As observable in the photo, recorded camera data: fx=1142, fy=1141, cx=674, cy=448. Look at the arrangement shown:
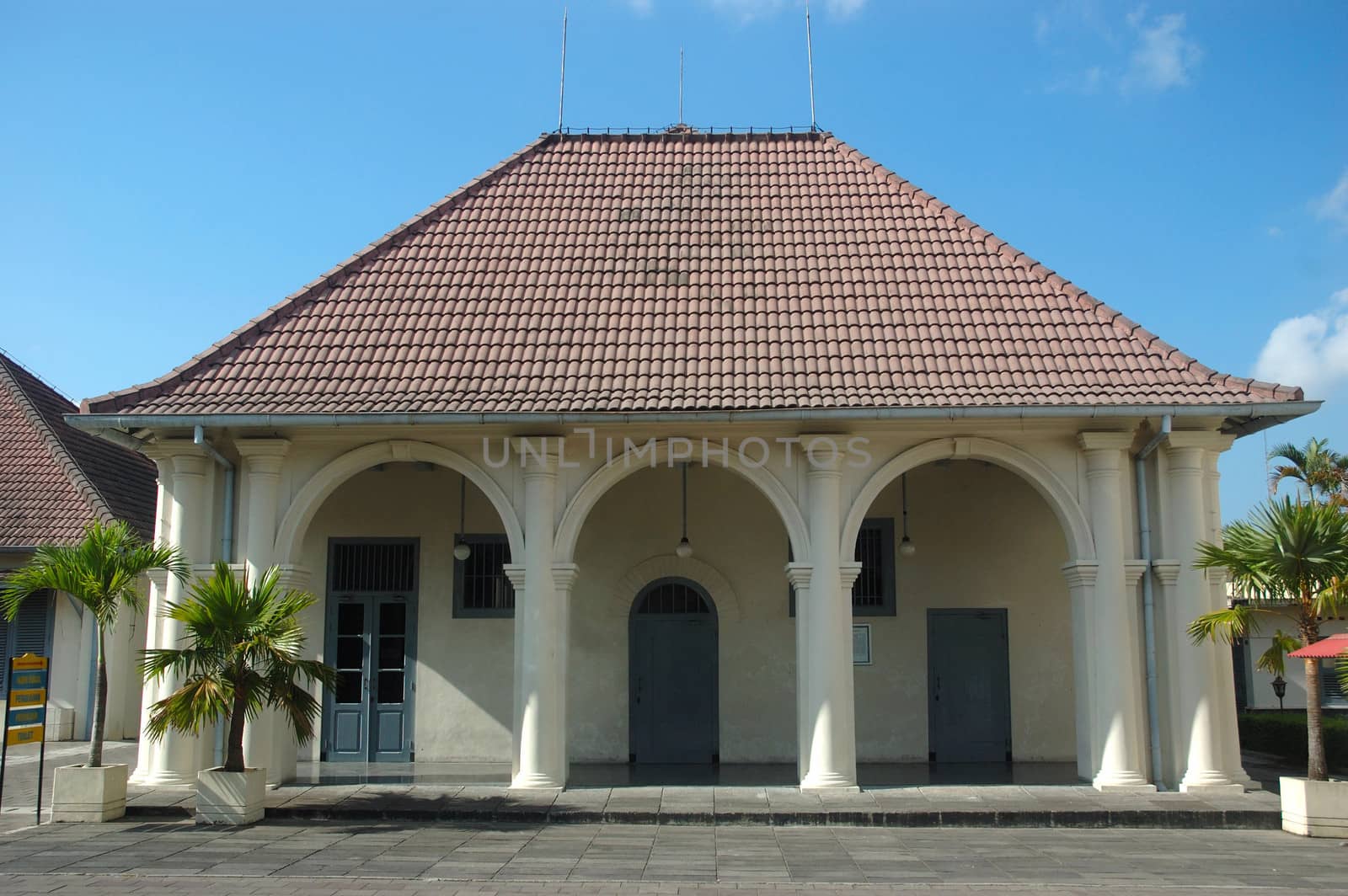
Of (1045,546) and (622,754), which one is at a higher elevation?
(1045,546)

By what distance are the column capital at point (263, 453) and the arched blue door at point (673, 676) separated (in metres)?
5.01

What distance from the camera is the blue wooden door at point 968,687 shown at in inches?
584

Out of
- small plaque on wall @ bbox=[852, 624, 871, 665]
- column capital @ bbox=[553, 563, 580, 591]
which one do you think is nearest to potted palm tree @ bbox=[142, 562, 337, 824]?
column capital @ bbox=[553, 563, 580, 591]

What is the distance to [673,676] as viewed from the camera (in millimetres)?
15000

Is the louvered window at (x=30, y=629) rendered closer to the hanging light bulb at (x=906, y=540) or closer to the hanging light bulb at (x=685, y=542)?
the hanging light bulb at (x=685, y=542)

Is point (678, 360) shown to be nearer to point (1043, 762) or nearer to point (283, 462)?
point (283, 462)

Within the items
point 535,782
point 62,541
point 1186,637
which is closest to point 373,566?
point 535,782

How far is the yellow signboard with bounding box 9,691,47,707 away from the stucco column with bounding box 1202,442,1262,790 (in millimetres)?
11853

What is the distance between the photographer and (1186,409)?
11.7 m

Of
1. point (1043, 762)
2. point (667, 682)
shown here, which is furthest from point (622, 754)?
point (1043, 762)

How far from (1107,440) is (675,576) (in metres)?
5.76

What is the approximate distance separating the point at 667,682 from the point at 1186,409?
23.5ft

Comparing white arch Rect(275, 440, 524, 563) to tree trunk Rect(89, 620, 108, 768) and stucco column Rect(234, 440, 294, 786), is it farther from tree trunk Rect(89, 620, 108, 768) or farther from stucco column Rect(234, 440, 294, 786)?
tree trunk Rect(89, 620, 108, 768)

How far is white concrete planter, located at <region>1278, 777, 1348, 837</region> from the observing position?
10.4 m
